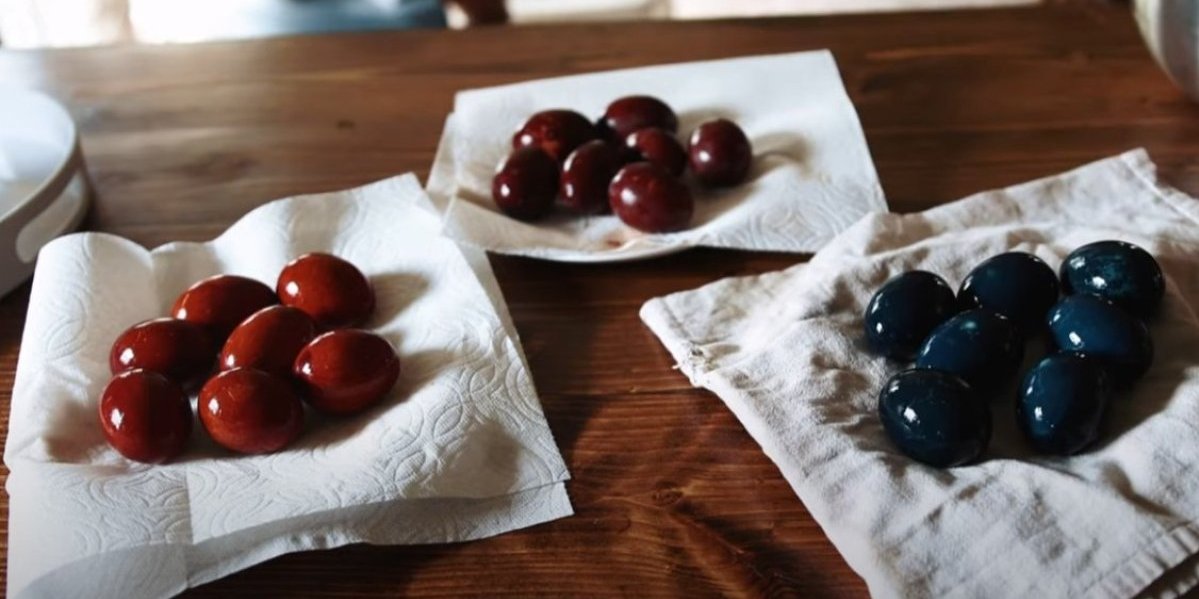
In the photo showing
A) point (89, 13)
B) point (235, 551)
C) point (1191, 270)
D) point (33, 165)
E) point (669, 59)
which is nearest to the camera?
point (235, 551)

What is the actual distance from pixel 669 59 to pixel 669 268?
30cm

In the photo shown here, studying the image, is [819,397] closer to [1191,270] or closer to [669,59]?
[1191,270]

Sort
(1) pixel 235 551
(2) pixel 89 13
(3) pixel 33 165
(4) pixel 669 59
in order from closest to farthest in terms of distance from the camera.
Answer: (1) pixel 235 551
(3) pixel 33 165
(4) pixel 669 59
(2) pixel 89 13

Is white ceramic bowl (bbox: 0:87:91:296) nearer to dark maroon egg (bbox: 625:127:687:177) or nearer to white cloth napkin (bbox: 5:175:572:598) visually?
white cloth napkin (bbox: 5:175:572:598)

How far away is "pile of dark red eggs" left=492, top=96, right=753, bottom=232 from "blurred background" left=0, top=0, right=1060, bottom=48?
33 cm

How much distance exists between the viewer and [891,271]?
62 cm

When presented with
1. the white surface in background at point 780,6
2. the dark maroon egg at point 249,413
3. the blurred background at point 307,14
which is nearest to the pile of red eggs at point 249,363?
the dark maroon egg at point 249,413

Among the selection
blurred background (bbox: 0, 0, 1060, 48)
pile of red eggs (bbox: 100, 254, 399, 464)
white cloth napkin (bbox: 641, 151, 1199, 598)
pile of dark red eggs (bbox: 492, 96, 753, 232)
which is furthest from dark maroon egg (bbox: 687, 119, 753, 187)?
blurred background (bbox: 0, 0, 1060, 48)

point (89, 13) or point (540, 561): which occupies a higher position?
point (540, 561)

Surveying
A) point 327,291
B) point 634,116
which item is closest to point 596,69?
point 634,116

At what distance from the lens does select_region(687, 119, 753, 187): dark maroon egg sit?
0.73 meters

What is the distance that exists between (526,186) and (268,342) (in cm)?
20

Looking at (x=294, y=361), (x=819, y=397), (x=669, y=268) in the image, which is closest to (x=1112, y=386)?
(x=819, y=397)

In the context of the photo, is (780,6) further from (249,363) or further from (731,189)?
(249,363)
